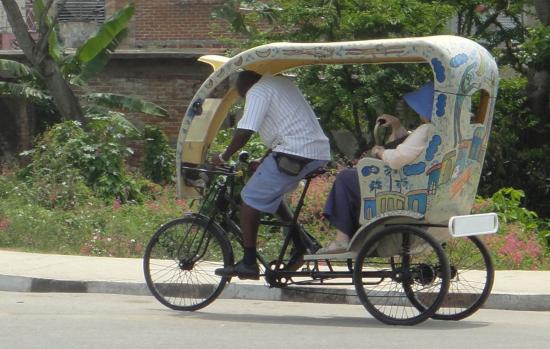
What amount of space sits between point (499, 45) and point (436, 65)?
1001cm

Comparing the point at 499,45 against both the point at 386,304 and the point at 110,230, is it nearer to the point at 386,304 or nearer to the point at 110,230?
the point at 110,230

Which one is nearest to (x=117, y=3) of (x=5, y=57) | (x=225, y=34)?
(x=225, y=34)

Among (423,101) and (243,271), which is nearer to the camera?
(423,101)

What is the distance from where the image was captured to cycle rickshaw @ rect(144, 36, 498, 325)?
8227 mm

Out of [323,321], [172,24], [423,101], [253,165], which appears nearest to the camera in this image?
[423,101]

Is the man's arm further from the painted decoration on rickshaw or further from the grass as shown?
the grass

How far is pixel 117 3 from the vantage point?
2405cm

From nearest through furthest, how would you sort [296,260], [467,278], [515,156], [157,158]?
[296,260] → [467,278] → [515,156] → [157,158]

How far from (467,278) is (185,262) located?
246 cm

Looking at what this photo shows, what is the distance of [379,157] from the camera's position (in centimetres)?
848

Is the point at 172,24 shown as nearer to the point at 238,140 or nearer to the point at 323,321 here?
the point at 238,140

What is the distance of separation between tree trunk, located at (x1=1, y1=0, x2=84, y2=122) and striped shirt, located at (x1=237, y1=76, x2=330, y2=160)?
31.4ft

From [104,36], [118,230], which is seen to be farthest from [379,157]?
[104,36]

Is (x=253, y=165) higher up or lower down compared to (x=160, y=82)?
lower down
